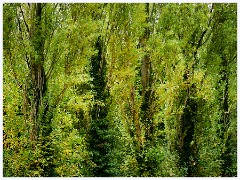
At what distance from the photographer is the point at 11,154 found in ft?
37.5

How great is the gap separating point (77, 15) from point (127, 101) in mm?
3530

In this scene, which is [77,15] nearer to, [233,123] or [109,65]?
[109,65]

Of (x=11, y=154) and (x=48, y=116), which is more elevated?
(x=48, y=116)

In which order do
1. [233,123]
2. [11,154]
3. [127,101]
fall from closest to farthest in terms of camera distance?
[11,154] < [127,101] < [233,123]

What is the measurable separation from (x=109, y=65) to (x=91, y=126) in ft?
7.81

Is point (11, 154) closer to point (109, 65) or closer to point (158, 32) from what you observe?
point (109, 65)

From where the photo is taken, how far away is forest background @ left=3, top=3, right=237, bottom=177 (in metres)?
11.5

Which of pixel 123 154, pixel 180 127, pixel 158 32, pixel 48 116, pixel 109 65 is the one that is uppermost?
pixel 158 32

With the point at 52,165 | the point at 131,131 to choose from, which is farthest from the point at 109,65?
the point at 52,165

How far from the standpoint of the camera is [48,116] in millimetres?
11781

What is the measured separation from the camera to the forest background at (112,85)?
11539 millimetres

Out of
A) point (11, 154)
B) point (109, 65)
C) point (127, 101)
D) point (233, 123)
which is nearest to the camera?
point (11, 154)

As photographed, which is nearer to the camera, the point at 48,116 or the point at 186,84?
the point at 48,116

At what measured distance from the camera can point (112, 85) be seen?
14.3 metres
